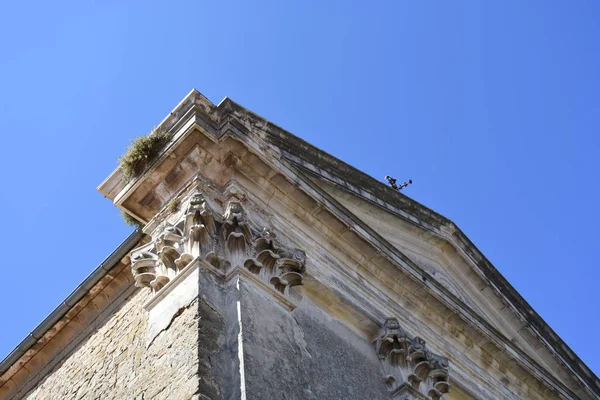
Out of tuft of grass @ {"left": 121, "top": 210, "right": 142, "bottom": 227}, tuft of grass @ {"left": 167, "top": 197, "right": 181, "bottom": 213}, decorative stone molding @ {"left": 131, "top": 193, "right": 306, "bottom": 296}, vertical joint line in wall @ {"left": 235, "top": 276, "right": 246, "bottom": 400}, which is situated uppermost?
tuft of grass @ {"left": 121, "top": 210, "right": 142, "bottom": 227}

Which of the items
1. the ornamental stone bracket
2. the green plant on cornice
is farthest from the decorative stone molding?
the ornamental stone bracket

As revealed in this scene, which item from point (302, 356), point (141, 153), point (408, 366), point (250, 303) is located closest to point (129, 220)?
point (141, 153)

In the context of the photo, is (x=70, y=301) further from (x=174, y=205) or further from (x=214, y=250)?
(x=214, y=250)

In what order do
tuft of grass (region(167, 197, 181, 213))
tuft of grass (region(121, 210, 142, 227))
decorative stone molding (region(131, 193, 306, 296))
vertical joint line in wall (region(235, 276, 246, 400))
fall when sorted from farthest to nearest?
tuft of grass (region(121, 210, 142, 227)), tuft of grass (region(167, 197, 181, 213)), decorative stone molding (region(131, 193, 306, 296)), vertical joint line in wall (region(235, 276, 246, 400))

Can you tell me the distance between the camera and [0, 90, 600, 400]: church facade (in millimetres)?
6418

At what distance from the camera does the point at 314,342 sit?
728 centimetres

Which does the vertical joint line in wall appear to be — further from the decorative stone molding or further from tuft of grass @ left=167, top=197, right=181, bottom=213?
tuft of grass @ left=167, top=197, right=181, bottom=213

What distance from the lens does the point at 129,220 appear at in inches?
327

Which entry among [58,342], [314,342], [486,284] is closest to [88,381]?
[58,342]

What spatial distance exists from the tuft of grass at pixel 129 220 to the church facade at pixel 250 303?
78mm

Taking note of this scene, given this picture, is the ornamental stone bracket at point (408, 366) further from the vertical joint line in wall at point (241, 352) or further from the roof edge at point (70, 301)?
the roof edge at point (70, 301)

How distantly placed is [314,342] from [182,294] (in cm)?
125

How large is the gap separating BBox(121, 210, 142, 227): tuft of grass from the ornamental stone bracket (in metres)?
2.48

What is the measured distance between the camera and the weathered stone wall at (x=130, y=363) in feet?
19.8
